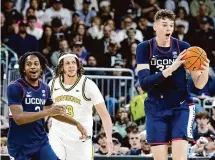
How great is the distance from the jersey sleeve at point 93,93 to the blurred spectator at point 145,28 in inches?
321

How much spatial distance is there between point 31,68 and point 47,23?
29.2ft

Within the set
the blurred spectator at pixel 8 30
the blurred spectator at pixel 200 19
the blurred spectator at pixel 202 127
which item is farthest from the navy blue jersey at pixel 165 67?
the blurred spectator at pixel 200 19

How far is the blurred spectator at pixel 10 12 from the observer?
1755 cm

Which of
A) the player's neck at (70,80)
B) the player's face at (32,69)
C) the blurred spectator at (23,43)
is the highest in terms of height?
the blurred spectator at (23,43)

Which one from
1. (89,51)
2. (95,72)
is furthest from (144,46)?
(89,51)

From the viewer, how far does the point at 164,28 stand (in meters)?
9.05

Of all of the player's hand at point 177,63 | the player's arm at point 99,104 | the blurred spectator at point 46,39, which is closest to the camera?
the player's hand at point 177,63

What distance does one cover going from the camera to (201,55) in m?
8.86

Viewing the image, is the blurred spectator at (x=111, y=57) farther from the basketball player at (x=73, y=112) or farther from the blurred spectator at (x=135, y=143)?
the basketball player at (x=73, y=112)

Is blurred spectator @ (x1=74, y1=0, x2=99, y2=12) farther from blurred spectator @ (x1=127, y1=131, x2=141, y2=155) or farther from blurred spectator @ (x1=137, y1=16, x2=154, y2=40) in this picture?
blurred spectator @ (x1=127, y1=131, x2=141, y2=155)

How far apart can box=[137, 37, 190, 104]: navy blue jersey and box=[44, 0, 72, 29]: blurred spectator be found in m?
8.91

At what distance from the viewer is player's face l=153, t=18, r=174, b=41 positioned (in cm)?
904

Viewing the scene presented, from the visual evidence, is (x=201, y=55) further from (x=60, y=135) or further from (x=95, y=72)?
(x=95, y=72)

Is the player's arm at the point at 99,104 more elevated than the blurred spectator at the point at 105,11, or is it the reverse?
the blurred spectator at the point at 105,11
